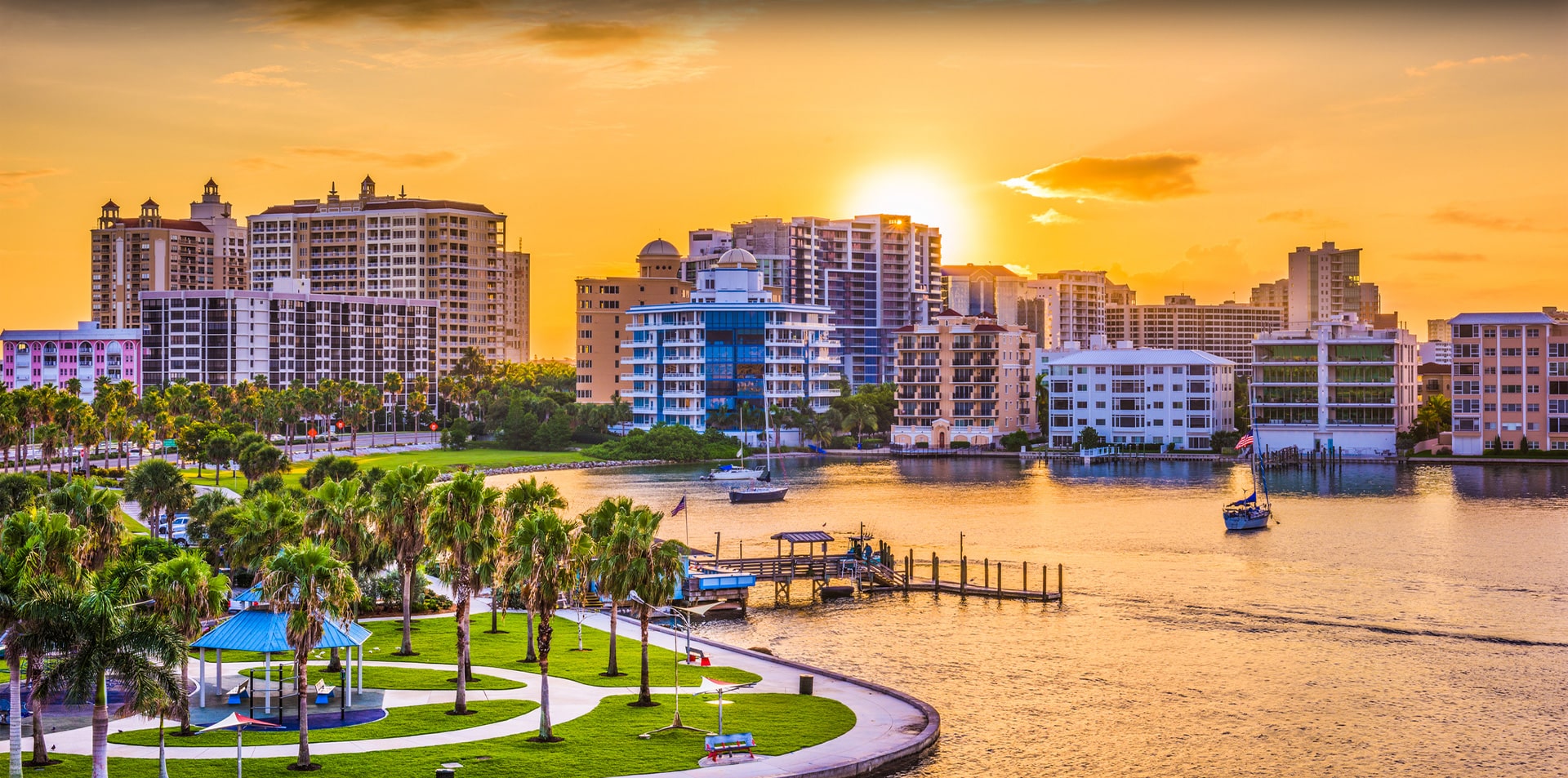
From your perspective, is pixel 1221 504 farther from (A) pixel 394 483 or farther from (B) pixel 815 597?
(A) pixel 394 483

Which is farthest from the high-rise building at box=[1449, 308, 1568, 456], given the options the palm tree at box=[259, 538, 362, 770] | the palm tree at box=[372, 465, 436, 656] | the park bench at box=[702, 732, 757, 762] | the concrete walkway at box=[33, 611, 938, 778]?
the palm tree at box=[259, 538, 362, 770]

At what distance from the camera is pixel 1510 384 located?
597 ft

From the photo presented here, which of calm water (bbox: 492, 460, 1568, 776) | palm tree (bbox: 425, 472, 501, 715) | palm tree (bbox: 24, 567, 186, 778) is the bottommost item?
calm water (bbox: 492, 460, 1568, 776)

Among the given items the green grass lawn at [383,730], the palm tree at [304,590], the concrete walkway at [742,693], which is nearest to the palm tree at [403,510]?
the concrete walkway at [742,693]

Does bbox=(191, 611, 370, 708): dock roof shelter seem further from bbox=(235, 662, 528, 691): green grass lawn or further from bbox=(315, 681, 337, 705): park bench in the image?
bbox=(235, 662, 528, 691): green grass lawn

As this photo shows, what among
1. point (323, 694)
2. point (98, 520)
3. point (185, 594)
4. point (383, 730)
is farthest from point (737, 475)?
point (185, 594)

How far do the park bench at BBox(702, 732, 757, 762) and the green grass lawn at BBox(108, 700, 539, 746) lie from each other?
824 cm

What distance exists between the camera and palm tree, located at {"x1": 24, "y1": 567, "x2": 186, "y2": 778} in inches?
1537

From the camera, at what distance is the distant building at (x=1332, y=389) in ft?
614

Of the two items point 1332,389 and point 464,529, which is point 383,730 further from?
point 1332,389

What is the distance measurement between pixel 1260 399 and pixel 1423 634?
129 metres

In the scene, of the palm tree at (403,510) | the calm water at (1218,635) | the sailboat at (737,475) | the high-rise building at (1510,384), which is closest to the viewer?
the calm water at (1218,635)

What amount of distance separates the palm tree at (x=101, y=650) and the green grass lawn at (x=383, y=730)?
4146 millimetres

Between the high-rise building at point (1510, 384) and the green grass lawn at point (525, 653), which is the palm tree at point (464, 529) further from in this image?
the high-rise building at point (1510, 384)
